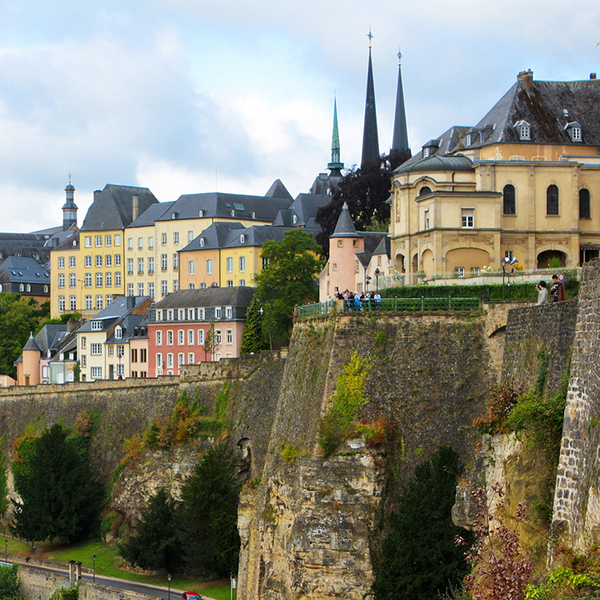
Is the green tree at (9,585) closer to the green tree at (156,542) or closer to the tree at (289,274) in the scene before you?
the green tree at (156,542)

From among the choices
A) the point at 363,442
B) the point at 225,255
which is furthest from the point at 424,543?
the point at 225,255

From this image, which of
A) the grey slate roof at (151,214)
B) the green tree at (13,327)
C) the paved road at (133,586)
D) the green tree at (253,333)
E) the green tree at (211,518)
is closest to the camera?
the green tree at (211,518)

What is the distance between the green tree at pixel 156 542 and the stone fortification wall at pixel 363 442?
463 inches

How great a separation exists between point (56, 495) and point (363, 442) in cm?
2663

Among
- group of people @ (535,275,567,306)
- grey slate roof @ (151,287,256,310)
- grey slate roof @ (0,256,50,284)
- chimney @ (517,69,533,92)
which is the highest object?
chimney @ (517,69,533,92)

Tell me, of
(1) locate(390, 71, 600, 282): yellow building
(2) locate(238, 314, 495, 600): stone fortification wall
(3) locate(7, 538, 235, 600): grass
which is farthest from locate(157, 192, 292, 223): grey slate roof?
(2) locate(238, 314, 495, 600): stone fortification wall

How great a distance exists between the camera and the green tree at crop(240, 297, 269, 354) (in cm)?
6888

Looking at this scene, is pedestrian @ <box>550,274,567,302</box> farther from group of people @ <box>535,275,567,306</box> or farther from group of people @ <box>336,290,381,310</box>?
group of people @ <box>336,290,381,310</box>

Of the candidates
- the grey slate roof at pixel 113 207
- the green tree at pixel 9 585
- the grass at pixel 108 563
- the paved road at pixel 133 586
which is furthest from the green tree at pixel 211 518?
the grey slate roof at pixel 113 207

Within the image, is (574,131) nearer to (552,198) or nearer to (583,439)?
(552,198)

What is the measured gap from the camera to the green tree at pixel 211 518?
47500 mm

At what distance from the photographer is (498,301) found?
3772cm

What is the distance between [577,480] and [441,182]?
32612 millimetres

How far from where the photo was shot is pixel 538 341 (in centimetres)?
2877
